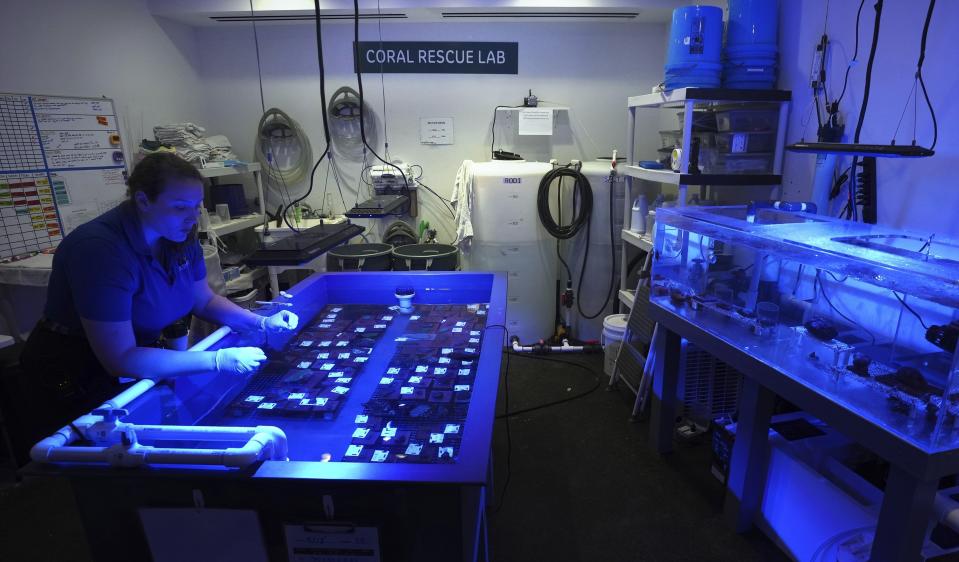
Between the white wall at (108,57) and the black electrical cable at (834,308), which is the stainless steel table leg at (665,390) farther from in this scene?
the white wall at (108,57)

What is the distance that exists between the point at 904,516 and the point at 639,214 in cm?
212

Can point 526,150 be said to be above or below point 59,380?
above

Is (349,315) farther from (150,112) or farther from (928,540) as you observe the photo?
(150,112)

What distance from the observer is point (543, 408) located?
116 inches

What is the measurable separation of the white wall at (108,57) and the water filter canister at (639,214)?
135 inches

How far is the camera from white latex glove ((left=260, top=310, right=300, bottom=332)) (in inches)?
73.7

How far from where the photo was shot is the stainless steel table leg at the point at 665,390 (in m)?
2.37

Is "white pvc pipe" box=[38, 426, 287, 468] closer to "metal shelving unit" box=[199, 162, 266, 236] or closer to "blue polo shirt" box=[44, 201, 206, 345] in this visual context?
"blue polo shirt" box=[44, 201, 206, 345]

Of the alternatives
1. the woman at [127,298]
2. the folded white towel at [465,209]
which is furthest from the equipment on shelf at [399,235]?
the woman at [127,298]

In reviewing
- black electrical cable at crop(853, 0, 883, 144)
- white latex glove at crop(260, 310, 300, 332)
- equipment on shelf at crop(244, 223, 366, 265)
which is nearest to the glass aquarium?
black electrical cable at crop(853, 0, 883, 144)

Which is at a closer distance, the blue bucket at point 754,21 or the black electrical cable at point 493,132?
the blue bucket at point 754,21

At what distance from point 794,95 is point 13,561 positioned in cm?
390

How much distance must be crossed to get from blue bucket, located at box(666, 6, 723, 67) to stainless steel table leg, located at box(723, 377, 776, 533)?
5.20 feet

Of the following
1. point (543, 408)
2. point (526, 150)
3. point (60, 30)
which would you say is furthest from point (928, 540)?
point (60, 30)
